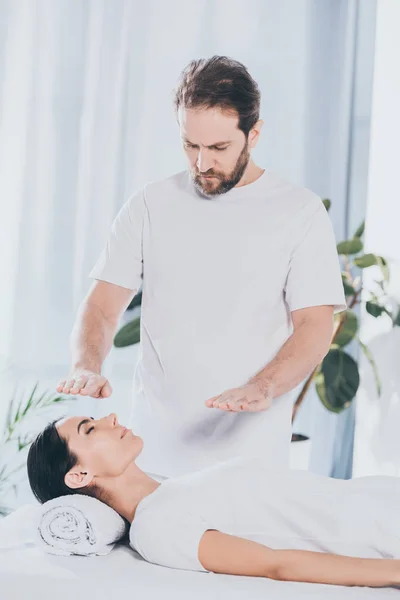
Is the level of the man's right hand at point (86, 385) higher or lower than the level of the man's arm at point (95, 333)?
lower

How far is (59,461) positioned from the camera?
1.68m

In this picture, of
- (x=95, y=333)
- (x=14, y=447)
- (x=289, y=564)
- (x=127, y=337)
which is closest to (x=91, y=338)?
(x=95, y=333)

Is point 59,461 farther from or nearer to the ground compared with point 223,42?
nearer to the ground

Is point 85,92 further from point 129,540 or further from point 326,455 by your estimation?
point 129,540

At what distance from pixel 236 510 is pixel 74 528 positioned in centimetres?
30

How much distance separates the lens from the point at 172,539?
1509 millimetres

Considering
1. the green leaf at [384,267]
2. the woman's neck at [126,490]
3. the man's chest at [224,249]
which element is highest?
the man's chest at [224,249]

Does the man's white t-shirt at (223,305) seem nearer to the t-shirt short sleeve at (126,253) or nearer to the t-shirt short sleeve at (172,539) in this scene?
the t-shirt short sleeve at (126,253)

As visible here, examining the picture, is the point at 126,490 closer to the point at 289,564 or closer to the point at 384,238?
the point at 289,564

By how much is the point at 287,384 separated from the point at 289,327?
0.21m

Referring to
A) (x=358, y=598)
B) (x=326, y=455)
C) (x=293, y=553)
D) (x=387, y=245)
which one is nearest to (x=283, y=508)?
(x=293, y=553)

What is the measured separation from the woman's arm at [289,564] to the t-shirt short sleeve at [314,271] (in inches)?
Answer: 22.8

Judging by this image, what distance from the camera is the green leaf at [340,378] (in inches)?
119

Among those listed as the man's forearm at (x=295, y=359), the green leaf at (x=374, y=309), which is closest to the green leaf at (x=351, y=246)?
the green leaf at (x=374, y=309)
